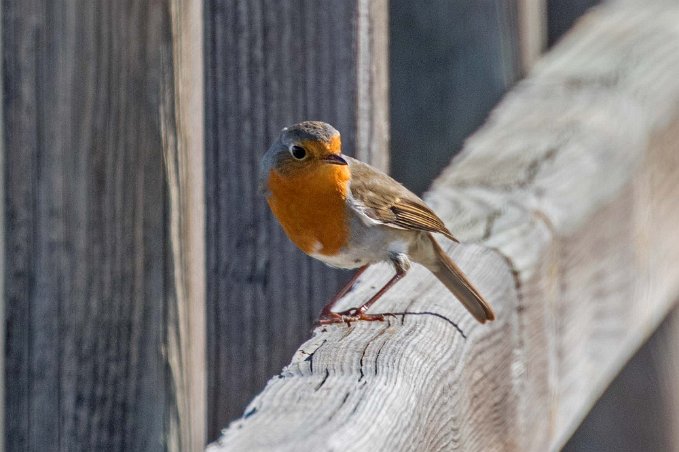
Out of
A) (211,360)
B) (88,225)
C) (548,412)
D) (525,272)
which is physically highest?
(88,225)

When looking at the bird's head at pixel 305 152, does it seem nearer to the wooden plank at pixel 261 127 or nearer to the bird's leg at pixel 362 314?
the wooden plank at pixel 261 127

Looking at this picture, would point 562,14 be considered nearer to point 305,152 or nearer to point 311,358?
point 305,152

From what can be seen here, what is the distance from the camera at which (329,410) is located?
124 centimetres

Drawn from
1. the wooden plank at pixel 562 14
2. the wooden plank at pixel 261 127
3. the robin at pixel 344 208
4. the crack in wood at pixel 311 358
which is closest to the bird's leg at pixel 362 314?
the wooden plank at pixel 261 127

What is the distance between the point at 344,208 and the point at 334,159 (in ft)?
1.09

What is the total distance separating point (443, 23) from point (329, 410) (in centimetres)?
184

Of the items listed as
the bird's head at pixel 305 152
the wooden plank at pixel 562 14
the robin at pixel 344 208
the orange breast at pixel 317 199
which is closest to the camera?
the bird's head at pixel 305 152

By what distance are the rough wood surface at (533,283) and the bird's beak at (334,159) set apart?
0.30 meters

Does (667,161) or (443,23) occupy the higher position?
(443,23)

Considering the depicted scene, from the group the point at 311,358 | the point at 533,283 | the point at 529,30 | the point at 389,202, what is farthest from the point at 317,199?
the point at 311,358

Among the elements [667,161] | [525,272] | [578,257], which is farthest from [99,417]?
[667,161]

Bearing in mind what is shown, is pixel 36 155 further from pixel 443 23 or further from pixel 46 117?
pixel 443 23

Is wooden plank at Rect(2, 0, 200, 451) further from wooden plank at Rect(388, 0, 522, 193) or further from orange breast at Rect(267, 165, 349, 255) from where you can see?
wooden plank at Rect(388, 0, 522, 193)

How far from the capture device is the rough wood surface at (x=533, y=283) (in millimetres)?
1367
